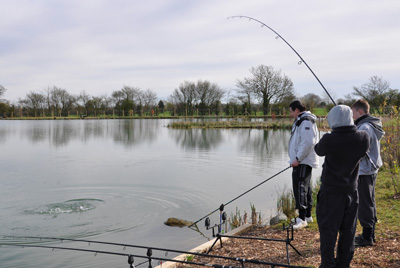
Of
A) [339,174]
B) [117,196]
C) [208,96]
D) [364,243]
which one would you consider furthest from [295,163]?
[208,96]

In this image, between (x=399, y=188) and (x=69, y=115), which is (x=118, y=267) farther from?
(x=69, y=115)

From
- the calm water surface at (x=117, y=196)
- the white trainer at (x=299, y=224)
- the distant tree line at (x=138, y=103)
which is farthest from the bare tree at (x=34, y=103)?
the white trainer at (x=299, y=224)

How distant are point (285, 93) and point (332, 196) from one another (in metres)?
46.8

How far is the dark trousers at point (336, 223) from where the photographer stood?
3104 millimetres

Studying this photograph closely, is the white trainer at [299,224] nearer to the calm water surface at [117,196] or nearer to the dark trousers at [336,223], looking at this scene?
the calm water surface at [117,196]

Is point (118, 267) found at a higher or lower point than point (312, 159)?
lower

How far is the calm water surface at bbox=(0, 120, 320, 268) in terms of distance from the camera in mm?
5727

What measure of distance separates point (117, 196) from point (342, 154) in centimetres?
652

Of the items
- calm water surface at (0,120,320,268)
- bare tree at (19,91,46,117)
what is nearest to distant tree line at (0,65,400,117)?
bare tree at (19,91,46,117)

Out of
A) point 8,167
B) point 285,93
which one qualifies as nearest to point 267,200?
point 8,167

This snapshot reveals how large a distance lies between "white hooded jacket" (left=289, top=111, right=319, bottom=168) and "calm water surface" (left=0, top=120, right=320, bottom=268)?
2.15 meters

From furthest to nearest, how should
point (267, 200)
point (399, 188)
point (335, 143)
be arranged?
point (267, 200)
point (399, 188)
point (335, 143)

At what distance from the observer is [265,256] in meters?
4.21

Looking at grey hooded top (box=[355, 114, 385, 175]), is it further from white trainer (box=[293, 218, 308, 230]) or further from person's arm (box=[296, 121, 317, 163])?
white trainer (box=[293, 218, 308, 230])
